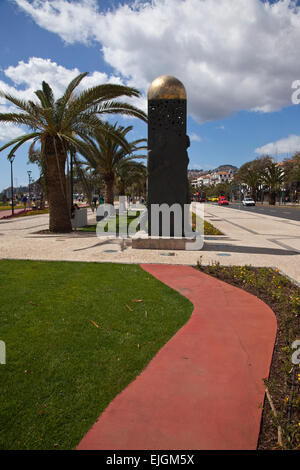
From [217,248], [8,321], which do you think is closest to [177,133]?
[217,248]

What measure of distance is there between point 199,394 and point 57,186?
37.7 feet

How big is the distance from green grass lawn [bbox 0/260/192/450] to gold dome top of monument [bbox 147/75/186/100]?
573 cm

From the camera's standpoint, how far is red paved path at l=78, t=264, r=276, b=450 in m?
2.08

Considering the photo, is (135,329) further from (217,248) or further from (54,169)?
(54,169)

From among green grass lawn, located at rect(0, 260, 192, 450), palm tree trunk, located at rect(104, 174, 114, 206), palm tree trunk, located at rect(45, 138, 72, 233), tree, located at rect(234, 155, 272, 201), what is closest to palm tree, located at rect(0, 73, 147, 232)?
palm tree trunk, located at rect(45, 138, 72, 233)

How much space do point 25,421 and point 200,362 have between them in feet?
5.11

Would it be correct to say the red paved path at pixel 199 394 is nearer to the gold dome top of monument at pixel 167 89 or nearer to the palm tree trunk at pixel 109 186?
the gold dome top of monument at pixel 167 89

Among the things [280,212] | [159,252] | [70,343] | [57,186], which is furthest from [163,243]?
[280,212]

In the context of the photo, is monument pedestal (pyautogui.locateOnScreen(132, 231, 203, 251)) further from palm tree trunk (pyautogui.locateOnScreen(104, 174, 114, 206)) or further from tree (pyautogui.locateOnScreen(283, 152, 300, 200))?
tree (pyautogui.locateOnScreen(283, 152, 300, 200))

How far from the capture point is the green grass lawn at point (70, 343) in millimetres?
2238

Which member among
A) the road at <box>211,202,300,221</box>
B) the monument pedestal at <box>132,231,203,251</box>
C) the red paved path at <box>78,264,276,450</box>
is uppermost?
the road at <box>211,202,300,221</box>

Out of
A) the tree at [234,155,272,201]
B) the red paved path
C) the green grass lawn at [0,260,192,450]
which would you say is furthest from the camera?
the tree at [234,155,272,201]

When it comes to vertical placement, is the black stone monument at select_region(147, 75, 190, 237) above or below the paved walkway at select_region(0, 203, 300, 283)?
above

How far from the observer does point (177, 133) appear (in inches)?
367
